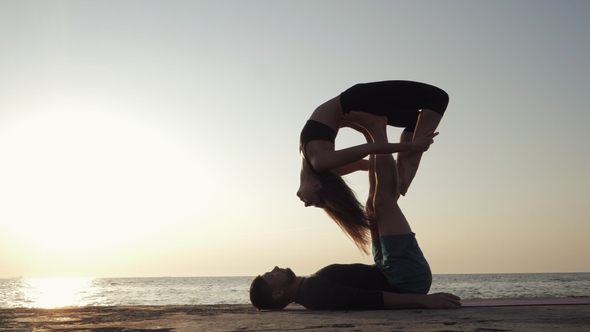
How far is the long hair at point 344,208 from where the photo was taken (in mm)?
4703

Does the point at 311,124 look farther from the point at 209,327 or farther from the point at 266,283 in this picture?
the point at 209,327

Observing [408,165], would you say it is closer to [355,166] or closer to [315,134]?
[355,166]

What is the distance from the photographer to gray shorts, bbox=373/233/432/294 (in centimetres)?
447

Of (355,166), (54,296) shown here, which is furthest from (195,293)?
(355,166)

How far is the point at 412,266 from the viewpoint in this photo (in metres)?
4.50

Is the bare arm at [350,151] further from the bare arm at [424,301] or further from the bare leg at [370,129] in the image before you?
the bare arm at [424,301]

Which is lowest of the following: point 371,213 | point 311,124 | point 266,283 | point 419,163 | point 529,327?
point 529,327

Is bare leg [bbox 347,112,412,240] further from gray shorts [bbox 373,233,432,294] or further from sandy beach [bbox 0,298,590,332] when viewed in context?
sandy beach [bbox 0,298,590,332]

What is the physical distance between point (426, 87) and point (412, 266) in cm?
185

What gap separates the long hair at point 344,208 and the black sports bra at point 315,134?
0.93 feet

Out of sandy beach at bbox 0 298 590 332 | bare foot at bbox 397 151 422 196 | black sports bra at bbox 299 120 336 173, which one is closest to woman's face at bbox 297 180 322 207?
black sports bra at bbox 299 120 336 173

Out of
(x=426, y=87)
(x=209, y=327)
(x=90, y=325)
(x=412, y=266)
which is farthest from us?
(x=426, y=87)

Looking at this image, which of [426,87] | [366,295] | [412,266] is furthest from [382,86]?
[366,295]

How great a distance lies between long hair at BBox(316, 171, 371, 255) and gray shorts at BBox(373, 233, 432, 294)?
0.87 feet
